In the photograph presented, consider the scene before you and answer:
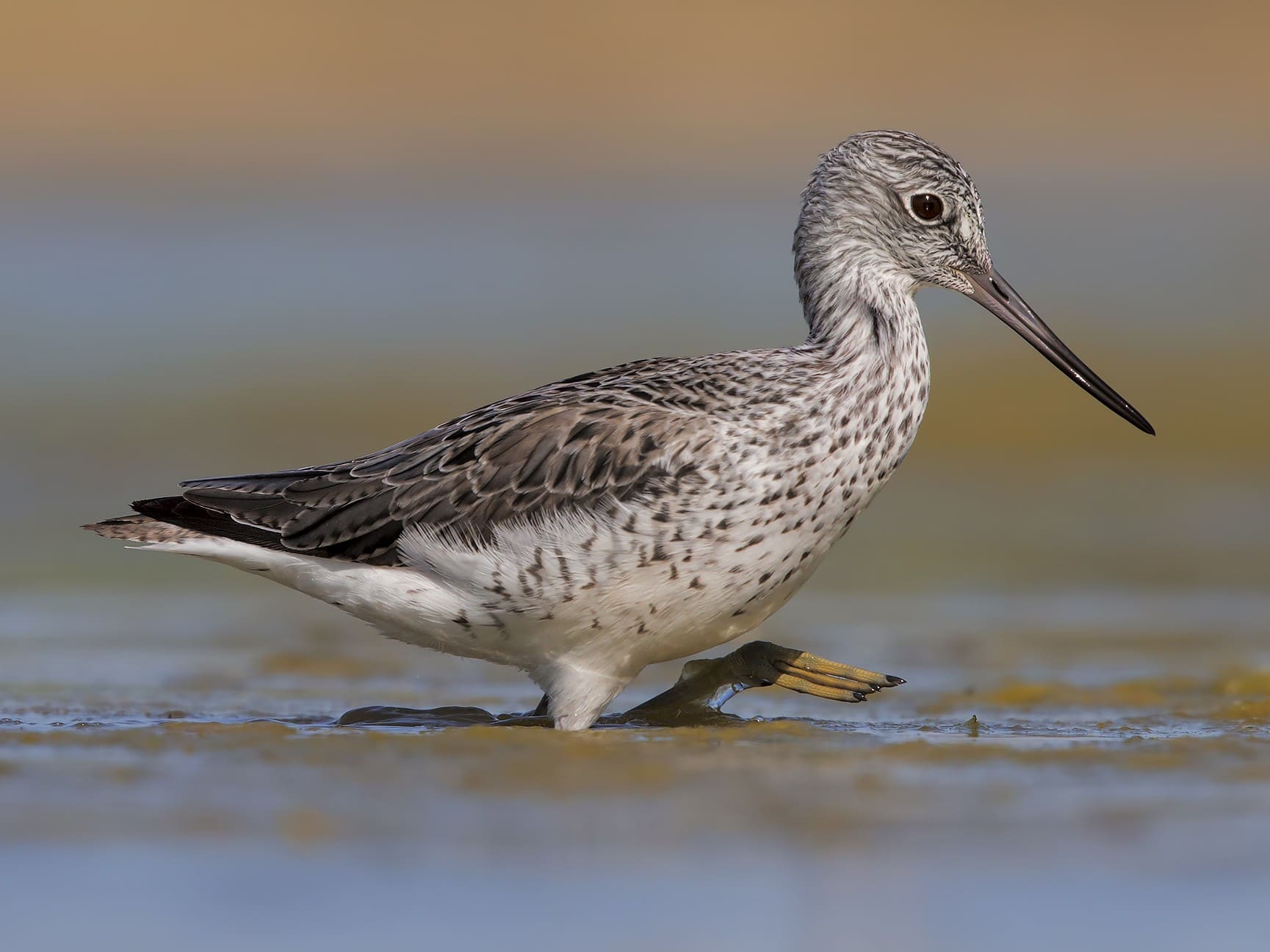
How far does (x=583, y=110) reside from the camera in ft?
119

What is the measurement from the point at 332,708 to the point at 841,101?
2780cm

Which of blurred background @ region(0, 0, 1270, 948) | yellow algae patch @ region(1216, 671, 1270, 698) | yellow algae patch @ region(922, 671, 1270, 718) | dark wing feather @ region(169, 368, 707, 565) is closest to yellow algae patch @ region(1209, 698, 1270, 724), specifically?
yellow algae patch @ region(922, 671, 1270, 718)

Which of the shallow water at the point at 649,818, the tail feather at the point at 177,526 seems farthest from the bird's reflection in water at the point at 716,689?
the tail feather at the point at 177,526

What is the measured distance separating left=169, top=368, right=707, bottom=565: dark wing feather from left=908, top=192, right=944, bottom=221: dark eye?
1.56m

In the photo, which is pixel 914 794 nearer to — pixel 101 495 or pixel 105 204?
pixel 101 495

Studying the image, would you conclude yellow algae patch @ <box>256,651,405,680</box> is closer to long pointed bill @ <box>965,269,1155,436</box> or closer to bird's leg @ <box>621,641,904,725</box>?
bird's leg @ <box>621,641,904,725</box>

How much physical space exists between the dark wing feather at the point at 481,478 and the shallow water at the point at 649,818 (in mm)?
909

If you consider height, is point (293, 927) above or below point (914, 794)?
below

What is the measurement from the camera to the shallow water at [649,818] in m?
5.59

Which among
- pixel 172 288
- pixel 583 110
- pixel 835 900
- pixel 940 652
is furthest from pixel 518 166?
pixel 835 900

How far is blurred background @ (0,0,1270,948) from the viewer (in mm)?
10438

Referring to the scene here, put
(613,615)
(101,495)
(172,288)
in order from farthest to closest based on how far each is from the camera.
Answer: (172,288) → (101,495) → (613,615)

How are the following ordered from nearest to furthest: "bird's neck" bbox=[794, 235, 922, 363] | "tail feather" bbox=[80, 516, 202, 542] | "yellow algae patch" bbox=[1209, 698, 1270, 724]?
"bird's neck" bbox=[794, 235, 922, 363], "yellow algae patch" bbox=[1209, 698, 1270, 724], "tail feather" bbox=[80, 516, 202, 542]

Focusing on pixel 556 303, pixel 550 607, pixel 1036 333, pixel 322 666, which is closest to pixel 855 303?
pixel 1036 333
